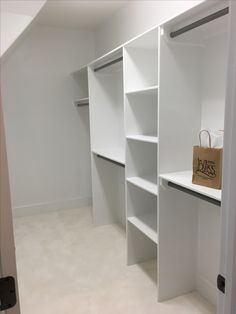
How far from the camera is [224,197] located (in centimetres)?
80

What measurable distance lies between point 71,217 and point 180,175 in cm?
225

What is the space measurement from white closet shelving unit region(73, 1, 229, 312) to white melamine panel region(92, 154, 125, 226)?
2.06 feet

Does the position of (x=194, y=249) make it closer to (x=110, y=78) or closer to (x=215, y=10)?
(x=215, y=10)

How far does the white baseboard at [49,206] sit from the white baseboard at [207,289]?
2309mm

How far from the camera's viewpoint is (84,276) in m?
2.44

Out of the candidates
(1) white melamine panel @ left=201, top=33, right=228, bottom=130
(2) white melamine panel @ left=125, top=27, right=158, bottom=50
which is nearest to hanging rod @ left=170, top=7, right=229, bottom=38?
(2) white melamine panel @ left=125, top=27, right=158, bottom=50

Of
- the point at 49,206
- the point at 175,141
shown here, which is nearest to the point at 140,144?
the point at 175,141

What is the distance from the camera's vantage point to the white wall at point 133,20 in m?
2.24

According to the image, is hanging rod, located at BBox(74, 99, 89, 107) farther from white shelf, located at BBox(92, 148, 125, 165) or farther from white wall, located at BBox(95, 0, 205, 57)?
white shelf, located at BBox(92, 148, 125, 165)

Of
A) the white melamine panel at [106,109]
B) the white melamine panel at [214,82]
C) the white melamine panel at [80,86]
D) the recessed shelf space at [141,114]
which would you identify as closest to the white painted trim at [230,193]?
the white melamine panel at [214,82]

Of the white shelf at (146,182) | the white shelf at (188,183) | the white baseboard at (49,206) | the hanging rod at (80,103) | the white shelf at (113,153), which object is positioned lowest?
the white baseboard at (49,206)

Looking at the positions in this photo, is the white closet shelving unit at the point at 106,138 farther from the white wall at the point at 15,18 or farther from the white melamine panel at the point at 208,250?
the white melamine panel at the point at 208,250

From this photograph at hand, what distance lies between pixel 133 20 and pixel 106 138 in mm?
1317

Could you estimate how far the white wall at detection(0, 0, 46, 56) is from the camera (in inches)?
79.6
